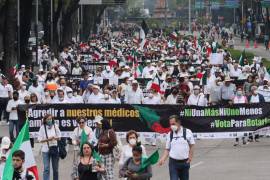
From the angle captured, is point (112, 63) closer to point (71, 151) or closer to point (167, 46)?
point (71, 151)

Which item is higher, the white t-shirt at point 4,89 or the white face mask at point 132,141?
the white face mask at point 132,141

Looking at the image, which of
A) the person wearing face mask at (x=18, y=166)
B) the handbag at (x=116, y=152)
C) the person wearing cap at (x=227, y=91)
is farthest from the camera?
the person wearing cap at (x=227, y=91)

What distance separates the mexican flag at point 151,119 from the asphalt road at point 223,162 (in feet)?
1.53

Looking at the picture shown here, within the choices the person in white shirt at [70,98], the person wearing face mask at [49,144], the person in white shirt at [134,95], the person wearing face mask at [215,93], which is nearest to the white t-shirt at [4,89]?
the person in white shirt at [134,95]

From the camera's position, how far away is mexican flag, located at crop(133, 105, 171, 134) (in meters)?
24.4

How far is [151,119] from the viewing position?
80.4ft

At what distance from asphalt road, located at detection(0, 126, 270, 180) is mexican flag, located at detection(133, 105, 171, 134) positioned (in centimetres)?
47

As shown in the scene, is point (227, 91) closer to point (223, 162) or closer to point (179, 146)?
point (223, 162)

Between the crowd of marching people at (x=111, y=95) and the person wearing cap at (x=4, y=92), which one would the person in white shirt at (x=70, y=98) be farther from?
the person wearing cap at (x=4, y=92)

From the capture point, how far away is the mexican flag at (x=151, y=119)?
2441 centimetres

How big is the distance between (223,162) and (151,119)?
8.98 feet

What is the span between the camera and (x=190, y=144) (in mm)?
16250

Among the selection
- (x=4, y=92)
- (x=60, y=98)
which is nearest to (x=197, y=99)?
(x=60, y=98)

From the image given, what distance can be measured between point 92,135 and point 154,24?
490 ft
